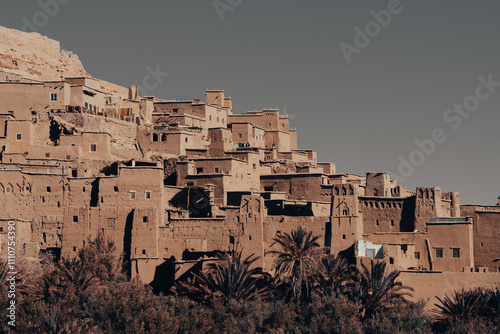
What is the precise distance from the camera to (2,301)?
49.5m

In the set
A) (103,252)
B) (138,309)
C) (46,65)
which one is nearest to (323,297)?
(138,309)

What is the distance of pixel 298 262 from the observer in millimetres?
50906

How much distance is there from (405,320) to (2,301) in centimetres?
2028

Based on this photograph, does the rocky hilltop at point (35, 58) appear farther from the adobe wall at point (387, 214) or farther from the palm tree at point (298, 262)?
the palm tree at point (298, 262)

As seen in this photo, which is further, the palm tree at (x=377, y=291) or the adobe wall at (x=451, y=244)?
the adobe wall at (x=451, y=244)

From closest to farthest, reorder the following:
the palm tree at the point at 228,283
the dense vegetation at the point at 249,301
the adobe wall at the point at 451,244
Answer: the dense vegetation at the point at 249,301 → the palm tree at the point at 228,283 → the adobe wall at the point at 451,244

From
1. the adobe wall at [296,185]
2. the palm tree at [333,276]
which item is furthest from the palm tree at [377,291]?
the adobe wall at [296,185]

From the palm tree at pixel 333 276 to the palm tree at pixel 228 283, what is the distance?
2.94 meters

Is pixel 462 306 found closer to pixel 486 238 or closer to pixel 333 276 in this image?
pixel 333 276

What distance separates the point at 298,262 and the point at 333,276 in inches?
76.9

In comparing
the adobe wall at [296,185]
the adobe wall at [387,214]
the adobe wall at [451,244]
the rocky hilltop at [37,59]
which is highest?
the rocky hilltop at [37,59]

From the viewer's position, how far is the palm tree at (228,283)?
167ft

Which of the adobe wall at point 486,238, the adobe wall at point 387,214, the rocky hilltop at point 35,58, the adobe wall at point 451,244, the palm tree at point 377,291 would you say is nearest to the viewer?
the palm tree at point 377,291

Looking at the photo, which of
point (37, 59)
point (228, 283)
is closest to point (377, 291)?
point (228, 283)
